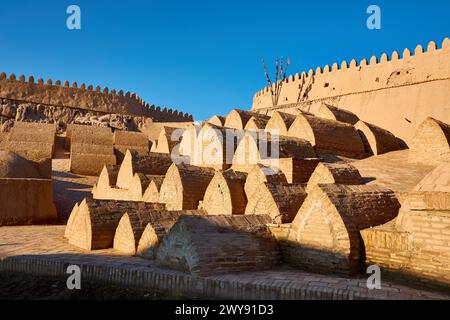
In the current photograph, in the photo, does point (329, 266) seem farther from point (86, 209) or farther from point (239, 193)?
point (86, 209)

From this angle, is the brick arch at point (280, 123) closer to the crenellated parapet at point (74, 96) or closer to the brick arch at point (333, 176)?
→ the brick arch at point (333, 176)

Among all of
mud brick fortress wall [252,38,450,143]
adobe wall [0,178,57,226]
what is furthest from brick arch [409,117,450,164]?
adobe wall [0,178,57,226]

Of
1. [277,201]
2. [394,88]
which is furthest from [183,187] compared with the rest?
[394,88]

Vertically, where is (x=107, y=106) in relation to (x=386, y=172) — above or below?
above

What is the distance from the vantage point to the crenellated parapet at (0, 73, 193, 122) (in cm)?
2523

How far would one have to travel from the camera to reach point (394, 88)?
14734 millimetres

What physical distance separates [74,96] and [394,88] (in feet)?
66.7

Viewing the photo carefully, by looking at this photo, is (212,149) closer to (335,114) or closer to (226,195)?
(226,195)

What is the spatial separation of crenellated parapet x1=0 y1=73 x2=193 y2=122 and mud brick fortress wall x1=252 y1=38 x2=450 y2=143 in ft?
44.8

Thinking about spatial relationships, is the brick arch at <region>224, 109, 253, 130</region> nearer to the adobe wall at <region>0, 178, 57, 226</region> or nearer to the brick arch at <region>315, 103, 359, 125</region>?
the brick arch at <region>315, 103, 359, 125</region>

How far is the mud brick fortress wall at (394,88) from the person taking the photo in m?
13.3
